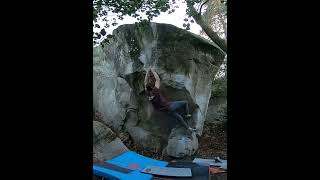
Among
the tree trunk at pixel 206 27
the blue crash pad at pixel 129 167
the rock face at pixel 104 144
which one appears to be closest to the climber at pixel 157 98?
the rock face at pixel 104 144

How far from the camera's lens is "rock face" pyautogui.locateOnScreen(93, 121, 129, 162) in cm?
453

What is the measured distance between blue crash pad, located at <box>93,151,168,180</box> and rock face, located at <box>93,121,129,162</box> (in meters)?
0.29

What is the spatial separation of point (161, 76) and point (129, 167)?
81.0 inches

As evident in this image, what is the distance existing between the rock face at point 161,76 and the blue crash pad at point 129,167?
1.12 m

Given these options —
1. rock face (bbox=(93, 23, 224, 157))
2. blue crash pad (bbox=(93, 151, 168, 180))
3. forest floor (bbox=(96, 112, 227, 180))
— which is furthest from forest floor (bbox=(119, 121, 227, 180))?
blue crash pad (bbox=(93, 151, 168, 180))

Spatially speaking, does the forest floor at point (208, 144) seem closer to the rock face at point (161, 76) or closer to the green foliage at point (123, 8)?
the rock face at point (161, 76)

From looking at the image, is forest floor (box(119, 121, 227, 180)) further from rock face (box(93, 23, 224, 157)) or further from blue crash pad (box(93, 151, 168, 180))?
blue crash pad (box(93, 151, 168, 180))

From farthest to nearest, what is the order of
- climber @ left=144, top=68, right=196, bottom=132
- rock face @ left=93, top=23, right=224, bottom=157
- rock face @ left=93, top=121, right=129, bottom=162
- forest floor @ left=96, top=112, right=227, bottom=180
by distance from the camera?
1. forest floor @ left=96, top=112, right=227, bottom=180
2. rock face @ left=93, top=23, right=224, bottom=157
3. climber @ left=144, top=68, right=196, bottom=132
4. rock face @ left=93, top=121, right=129, bottom=162

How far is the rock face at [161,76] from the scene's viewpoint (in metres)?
5.38

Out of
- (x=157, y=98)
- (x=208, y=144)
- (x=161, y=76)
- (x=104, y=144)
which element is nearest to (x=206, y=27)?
(x=161, y=76)

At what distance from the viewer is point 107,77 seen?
19.6 feet

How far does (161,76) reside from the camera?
214 inches

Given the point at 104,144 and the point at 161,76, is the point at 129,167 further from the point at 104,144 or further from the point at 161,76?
the point at 161,76
